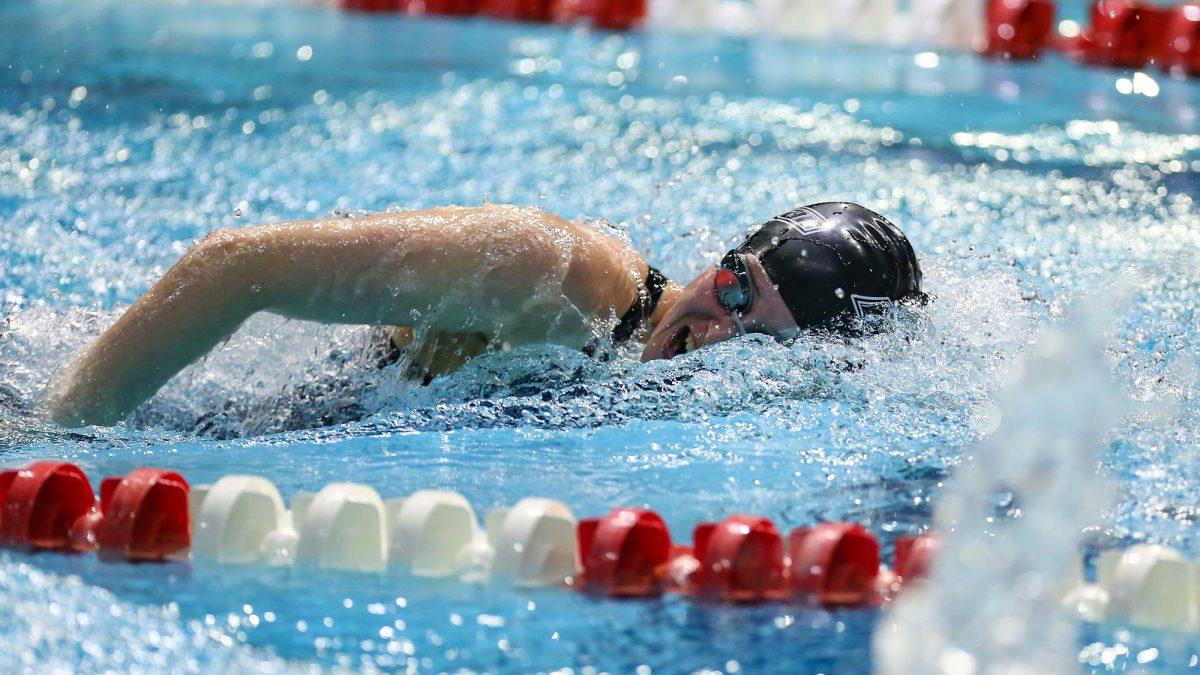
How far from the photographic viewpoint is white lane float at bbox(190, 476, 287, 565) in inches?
78.2

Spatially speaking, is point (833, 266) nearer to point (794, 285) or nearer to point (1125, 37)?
point (794, 285)

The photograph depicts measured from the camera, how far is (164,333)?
239 centimetres

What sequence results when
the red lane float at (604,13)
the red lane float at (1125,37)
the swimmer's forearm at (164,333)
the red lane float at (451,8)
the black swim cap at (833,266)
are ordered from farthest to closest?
the red lane float at (451,8)
the red lane float at (604,13)
the red lane float at (1125,37)
the black swim cap at (833,266)
the swimmer's forearm at (164,333)

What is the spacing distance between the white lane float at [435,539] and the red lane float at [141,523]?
0.31 metres

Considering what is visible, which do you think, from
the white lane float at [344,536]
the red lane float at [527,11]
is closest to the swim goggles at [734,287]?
the white lane float at [344,536]

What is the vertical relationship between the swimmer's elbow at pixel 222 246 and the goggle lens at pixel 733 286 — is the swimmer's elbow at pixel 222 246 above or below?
above

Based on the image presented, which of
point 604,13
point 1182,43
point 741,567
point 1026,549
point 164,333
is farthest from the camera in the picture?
point 604,13

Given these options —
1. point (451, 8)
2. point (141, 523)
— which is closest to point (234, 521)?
point (141, 523)

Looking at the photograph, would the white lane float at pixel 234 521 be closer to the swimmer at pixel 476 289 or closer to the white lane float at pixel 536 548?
the white lane float at pixel 536 548

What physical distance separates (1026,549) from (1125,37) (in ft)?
21.3

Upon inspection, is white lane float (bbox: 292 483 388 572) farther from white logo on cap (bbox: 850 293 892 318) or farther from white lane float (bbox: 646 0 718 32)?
white lane float (bbox: 646 0 718 32)

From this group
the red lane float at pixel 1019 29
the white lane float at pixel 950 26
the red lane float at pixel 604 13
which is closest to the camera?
the red lane float at pixel 1019 29

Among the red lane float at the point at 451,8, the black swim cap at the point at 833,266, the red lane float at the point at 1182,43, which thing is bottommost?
the black swim cap at the point at 833,266

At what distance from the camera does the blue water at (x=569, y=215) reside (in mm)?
1844
